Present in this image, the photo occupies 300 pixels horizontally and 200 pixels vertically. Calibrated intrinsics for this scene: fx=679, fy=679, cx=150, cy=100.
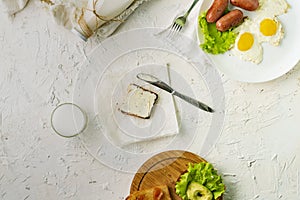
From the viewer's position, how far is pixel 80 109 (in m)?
2.00

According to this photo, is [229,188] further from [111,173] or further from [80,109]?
[80,109]

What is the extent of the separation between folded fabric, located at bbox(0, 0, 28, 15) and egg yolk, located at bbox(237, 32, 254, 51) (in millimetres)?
648

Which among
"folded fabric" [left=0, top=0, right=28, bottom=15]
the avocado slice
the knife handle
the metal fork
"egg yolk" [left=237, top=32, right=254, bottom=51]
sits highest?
"folded fabric" [left=0, top=0, right=28, bottom=15]

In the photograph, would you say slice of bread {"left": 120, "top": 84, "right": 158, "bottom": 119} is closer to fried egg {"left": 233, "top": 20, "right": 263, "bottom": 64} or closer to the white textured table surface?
the white textured table surface

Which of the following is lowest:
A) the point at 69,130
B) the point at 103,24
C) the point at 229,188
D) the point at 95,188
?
the point at 229,188

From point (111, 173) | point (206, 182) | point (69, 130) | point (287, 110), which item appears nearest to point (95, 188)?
point (111, 173)

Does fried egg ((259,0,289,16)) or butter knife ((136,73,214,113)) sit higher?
fried egg ((259,0,289,16))

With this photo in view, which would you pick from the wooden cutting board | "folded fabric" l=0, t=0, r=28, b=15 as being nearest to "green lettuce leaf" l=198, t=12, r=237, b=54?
the wooden cutting board

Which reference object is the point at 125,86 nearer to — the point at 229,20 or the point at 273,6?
the point at 229,20

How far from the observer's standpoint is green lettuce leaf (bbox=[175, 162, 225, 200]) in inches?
76.0

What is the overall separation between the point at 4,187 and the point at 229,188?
0.67 meters

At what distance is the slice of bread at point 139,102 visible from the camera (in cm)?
200

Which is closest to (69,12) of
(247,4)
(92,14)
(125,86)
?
(92,14)

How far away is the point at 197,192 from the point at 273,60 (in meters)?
0.46
